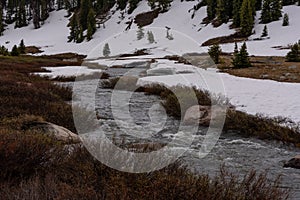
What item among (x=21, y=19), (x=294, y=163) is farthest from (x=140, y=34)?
(x=294, y=163)

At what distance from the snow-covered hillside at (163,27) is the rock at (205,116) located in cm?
2801

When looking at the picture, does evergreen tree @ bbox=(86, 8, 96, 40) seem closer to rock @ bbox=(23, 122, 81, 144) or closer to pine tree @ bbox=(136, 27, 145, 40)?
pine tree @ bbox=(136, 27, 145, 40)

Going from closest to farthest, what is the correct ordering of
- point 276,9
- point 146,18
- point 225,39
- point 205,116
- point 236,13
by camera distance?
point 205,116 < point 225,39 < point 276,9 < point 236,13 < point 146,18

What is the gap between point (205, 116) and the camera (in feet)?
39.5

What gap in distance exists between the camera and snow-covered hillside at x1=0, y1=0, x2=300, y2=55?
4784cm

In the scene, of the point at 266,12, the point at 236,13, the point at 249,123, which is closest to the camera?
the point at 249,123

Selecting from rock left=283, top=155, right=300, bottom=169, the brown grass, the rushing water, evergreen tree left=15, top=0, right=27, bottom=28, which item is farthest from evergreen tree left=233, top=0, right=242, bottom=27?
evergreen tree left=15, top=0, right=27, bottom=28

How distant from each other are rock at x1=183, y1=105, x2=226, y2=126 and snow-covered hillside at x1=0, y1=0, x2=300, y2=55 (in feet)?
91.9

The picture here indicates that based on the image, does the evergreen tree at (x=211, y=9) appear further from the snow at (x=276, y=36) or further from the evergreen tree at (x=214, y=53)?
the evergreen tree at (x=214, y=53)

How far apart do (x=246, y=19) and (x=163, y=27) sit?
19.8 metres

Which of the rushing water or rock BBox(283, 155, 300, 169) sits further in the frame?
rock BBox(283, 155, 300, 169)

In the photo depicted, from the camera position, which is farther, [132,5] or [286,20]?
[132,5]

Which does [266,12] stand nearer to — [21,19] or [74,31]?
[74,31]

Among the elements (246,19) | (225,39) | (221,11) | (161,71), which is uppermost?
(221,11)
